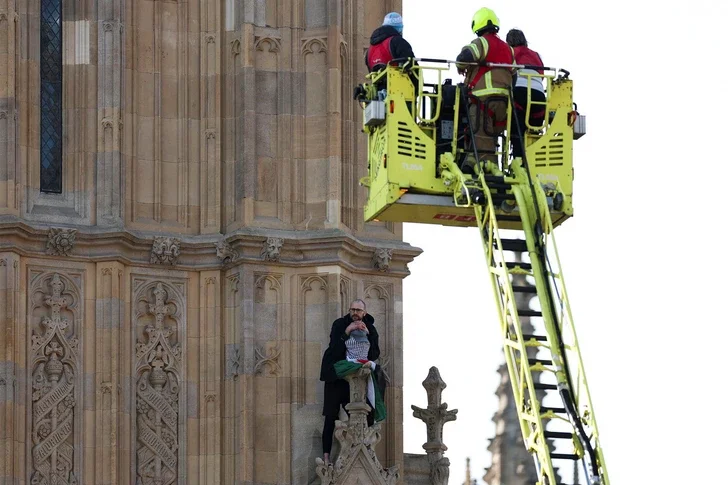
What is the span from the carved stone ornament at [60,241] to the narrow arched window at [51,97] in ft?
2.34

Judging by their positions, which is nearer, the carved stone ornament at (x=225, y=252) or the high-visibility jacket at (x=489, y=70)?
the high-visibility jacket at (x=489, y=70)

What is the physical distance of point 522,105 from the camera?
3600cm

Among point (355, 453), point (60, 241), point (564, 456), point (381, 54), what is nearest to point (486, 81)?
point (381, 54)

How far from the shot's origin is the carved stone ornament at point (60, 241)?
37281 mm

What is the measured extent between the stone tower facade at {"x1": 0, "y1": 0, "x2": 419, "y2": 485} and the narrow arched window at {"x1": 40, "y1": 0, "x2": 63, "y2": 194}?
2 centimetres

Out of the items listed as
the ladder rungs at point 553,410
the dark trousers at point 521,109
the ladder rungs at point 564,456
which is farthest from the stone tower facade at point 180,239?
the ladder rungs at point 564,456

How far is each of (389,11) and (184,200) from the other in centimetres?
365

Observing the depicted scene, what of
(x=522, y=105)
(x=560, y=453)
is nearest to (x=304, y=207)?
(x=522, y=105)

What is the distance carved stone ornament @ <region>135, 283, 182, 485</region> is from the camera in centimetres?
3747

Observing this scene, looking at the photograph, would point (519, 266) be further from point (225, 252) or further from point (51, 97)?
point (51, 97)

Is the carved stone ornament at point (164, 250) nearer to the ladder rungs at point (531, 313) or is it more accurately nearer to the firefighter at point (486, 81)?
the firefighter at point (486, 81)

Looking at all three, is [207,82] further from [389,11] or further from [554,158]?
[554,158]

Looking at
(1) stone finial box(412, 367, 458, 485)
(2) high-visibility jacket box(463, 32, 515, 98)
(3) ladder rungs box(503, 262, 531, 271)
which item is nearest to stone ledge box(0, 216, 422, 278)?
(1) stone finial box(412, 367, 458, 485)

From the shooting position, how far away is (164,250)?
37.8m
